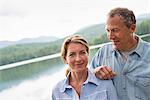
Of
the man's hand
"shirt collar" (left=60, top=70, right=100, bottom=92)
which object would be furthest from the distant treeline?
the man's hand

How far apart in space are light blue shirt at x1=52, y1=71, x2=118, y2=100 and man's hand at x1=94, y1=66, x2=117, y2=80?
1.0 inches

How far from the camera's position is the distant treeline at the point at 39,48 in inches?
94.5

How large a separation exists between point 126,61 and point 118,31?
202 millimetres

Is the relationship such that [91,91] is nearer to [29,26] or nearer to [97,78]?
[97,78]

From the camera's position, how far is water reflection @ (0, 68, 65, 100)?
7.83ft

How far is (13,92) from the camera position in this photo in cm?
239

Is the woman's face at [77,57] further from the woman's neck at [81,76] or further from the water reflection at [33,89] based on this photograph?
the water reflection at [33,89]

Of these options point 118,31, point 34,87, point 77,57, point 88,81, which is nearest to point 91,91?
point 88,81

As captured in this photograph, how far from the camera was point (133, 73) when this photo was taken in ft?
5.90

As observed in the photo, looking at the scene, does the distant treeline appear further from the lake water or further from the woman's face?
the woman's face

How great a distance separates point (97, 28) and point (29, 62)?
0.69 metres

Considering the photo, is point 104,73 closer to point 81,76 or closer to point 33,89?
point 81,76

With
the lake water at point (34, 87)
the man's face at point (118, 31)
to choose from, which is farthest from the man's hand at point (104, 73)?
the lake water at point (34, 87)

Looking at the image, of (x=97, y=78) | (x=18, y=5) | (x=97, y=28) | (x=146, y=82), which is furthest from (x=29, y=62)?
(x=146, y=82)
